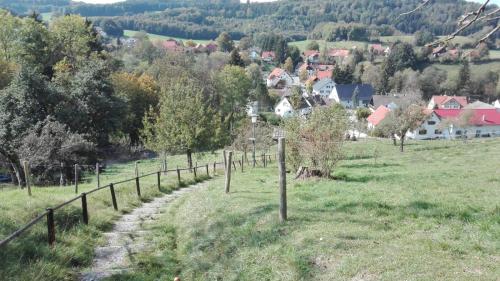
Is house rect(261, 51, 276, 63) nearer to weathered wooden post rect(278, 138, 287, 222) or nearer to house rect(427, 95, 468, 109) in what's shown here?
house rect(427, 95, 468, 109)

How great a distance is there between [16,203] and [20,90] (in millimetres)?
23881

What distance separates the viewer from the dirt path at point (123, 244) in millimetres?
8422

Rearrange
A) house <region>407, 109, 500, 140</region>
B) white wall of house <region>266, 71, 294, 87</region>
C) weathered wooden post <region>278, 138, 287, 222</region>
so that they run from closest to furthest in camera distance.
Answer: weathered wooden post <region>278, 138, 287, 222</region>
house <region>407, 109, 500, 140</region>
white wall of house <region>266, 71, 294, 87</region>

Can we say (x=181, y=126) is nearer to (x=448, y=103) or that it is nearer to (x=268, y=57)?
(x=448, y=103)

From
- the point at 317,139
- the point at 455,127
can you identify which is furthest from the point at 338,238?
the point at 455,127

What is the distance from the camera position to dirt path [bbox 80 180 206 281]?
842 centimetres

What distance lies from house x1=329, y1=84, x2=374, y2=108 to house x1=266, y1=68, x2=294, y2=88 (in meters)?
23.9

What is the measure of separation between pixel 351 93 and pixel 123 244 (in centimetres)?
11306

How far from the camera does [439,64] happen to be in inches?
5138

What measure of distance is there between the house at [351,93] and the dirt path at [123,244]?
344ft

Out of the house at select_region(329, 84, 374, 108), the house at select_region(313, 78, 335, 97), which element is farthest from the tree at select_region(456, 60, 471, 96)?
the house at select_region(313, 78, 335, 97)

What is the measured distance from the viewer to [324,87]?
5251 inches

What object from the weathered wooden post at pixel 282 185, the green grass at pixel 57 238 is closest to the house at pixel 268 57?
the green grass at pixel 57 238

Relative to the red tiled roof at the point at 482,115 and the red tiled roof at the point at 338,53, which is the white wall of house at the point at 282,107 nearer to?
the red tiled roof at the point at 482,115
